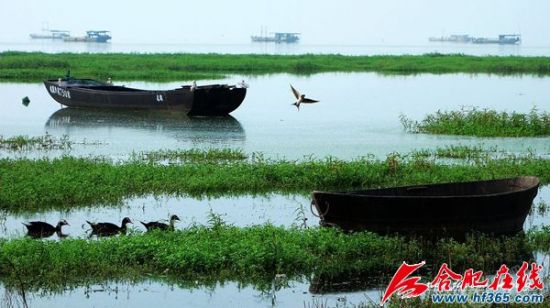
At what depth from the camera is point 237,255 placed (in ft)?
37.0

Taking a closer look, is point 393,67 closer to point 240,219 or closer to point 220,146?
point 220,146

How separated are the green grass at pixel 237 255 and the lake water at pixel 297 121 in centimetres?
883

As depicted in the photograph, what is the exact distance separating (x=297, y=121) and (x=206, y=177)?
1363 cm

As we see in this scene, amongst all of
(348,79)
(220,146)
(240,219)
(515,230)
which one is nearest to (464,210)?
(515,230)

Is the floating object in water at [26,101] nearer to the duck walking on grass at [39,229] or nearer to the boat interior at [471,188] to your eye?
the duck walking on grass at [39,229]

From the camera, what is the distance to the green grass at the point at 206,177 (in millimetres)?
15555

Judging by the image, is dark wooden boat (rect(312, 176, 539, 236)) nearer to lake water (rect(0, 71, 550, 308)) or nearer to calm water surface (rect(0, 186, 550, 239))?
calm water surface (rect(0, 186, 550, 239))

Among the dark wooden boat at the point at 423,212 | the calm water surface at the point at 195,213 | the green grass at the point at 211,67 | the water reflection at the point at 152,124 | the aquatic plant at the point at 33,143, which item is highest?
the dark wooden boat at the point at 423,212

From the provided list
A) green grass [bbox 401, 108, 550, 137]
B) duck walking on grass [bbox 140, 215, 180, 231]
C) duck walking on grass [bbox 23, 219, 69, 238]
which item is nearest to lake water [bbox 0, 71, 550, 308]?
duck walking on grass [bbox 23, 219, 69, 238]

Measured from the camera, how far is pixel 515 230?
13047 millimetres

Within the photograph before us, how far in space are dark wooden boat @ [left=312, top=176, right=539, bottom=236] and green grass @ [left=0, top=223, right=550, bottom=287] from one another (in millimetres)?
243

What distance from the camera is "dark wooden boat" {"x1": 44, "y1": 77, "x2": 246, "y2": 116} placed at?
99.2 feet

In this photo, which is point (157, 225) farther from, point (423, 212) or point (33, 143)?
point (33, 143)

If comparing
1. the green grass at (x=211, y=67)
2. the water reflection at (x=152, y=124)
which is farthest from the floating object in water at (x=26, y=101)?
the green grass at (x=211, y=67)
